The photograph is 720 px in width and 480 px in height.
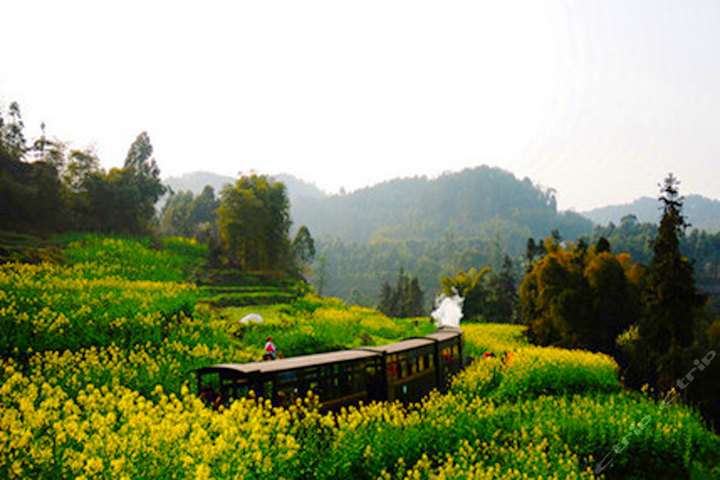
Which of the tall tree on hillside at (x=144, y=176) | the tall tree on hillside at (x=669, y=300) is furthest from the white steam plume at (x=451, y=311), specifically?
the tall tree on hillside at (x=144, y=176)

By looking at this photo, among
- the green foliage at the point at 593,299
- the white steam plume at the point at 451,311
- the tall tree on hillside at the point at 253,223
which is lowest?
the white steam plume at the point at 451,311

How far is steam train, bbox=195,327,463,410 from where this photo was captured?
452 inches

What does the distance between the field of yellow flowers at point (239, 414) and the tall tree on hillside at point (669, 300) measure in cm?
679

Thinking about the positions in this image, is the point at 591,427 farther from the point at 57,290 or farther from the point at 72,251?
the point at 72,251

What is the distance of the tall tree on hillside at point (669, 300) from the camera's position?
27.8 metres

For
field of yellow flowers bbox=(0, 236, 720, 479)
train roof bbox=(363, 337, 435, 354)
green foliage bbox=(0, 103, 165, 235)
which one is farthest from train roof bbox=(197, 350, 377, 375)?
green foliage bbox=(0, 103, 165, 235)

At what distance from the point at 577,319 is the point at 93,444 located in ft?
113

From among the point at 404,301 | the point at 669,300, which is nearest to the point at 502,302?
the point at 404,301

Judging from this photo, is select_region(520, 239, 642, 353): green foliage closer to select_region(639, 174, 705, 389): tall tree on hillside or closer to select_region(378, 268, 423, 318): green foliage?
select_region(639, 174, 705, 389): tall tree on hillside

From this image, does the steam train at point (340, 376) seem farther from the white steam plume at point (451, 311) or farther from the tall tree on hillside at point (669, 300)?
the white steam plume at point (451, 311)

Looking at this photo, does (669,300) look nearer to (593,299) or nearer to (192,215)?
(593,299)

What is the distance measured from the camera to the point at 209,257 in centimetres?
4694

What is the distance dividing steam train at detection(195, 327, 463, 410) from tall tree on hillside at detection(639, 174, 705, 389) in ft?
57.6

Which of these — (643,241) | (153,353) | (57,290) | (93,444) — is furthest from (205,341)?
(643,241)
